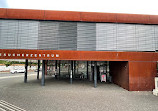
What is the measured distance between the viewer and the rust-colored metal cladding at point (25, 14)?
10.2 metres

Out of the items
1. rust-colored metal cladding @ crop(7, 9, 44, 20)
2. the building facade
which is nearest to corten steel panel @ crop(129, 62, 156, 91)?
the building facade

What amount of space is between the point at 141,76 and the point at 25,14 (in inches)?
537

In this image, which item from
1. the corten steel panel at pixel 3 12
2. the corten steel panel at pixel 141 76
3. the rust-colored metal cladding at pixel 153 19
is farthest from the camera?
the rust-colored metal cladding at pixel 153 19

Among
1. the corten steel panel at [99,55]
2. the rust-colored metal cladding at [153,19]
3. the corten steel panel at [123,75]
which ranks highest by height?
the rust-colored metal cladding at [153,19]

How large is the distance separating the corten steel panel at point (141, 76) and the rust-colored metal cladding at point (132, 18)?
458cm

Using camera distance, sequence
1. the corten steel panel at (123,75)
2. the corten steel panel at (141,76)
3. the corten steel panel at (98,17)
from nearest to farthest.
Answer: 1. the corten steel panel at (141,76)
2. the corten steel panel at (123,75)
3. the corten steel panel at (98,17)

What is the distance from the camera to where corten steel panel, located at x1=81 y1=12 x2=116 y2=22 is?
10555 millimetres

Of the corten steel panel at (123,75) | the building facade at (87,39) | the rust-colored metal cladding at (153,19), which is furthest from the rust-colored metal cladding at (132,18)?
the corten steel panel at (123,75)

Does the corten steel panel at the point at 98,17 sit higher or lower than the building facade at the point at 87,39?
higher

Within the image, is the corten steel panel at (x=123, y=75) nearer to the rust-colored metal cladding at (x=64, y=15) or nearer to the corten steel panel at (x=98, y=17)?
the corten steel panel at (x=98, y=17)

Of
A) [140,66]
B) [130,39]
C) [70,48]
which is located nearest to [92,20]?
[70,48]

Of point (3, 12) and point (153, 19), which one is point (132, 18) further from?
point (3, 12)

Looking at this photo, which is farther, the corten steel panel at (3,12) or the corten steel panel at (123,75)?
the corten steel panel at (123,75)

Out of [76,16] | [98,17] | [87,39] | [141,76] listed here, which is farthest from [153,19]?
[76,16]
